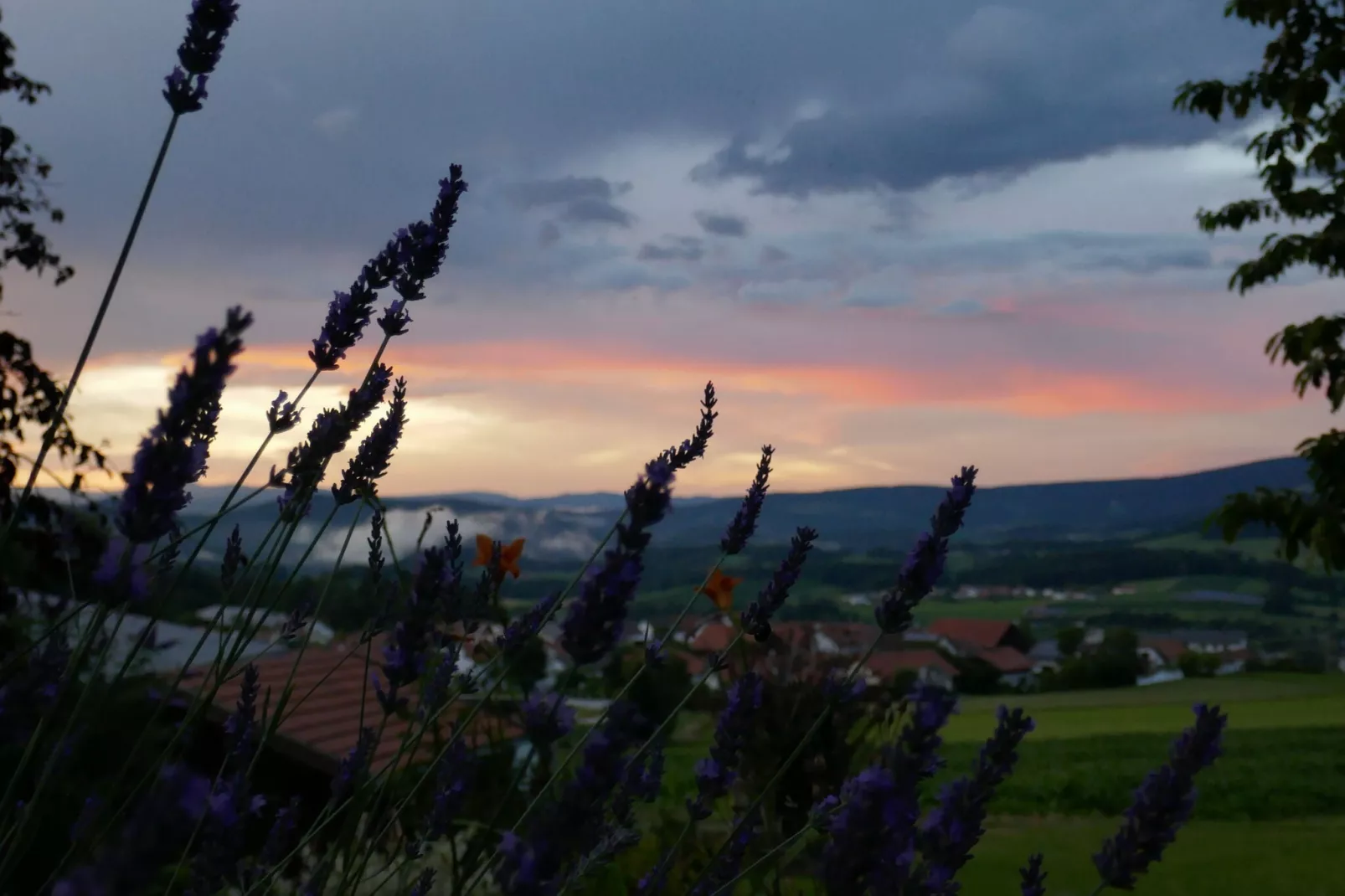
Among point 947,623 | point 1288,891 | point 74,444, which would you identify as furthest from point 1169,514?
point 74,444

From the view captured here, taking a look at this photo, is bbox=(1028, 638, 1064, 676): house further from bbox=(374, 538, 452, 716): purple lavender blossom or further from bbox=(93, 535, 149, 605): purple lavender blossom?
bbox=(93, 535, 149, 605): purple lavender blossom

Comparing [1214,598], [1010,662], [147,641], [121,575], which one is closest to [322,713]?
[147,641]

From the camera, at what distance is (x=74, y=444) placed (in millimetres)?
5301

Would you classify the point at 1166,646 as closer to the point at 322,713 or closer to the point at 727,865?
the point at 322,713

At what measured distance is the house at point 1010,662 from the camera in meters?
31.2

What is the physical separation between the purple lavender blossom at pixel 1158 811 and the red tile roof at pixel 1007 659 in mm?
30522

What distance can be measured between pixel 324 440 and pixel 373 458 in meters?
0.20

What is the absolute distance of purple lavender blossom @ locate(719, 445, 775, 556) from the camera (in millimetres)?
1835

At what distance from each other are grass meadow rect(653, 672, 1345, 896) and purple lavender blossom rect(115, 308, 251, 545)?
1.82 m

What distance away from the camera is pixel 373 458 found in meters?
1.70

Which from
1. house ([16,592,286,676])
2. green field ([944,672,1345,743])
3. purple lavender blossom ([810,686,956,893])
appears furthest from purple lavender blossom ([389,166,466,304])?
green field ([944,672,1345,743])

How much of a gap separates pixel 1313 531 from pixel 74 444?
292 inches

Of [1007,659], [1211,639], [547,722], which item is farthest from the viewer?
[1211,639]

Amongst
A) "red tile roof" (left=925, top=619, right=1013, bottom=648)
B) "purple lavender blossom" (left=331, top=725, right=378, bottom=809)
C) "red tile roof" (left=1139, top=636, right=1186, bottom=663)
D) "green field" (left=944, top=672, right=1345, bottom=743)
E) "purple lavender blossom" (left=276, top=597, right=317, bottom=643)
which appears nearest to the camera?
"purple lavender blossom" (left=331, top=725, right=378, bottom=809)
